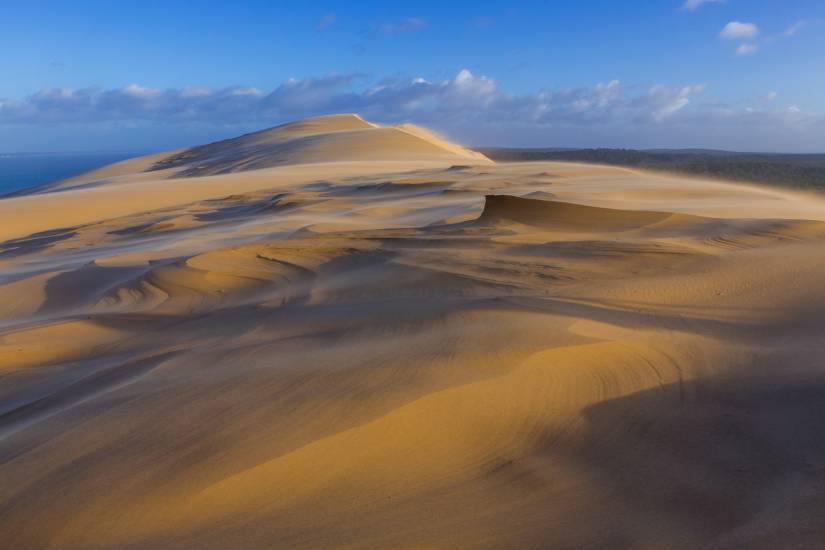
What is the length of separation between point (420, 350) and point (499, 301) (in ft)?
2.50

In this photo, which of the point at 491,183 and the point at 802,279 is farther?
the point at 491,183

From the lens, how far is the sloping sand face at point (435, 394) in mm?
1618

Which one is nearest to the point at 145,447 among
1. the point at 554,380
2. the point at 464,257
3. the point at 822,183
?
the point at 554,380

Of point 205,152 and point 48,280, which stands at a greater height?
point 205,152

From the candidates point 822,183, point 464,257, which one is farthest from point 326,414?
point 822,183

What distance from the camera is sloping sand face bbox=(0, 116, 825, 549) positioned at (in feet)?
5.31

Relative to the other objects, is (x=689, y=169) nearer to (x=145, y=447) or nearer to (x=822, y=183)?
(x=822, y=183)

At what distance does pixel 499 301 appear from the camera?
123 inches

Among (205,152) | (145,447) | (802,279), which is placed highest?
(205,152)

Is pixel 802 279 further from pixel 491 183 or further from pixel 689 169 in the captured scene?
pixel 689 169

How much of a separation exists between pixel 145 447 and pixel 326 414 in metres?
0.51

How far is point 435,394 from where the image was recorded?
6.93 ft

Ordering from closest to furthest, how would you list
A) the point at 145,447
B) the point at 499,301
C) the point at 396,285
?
the point at 145,447 → the point at 499,301 → the point at 396,285

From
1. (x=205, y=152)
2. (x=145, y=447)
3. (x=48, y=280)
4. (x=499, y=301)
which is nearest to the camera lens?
(x=145, y=447)
